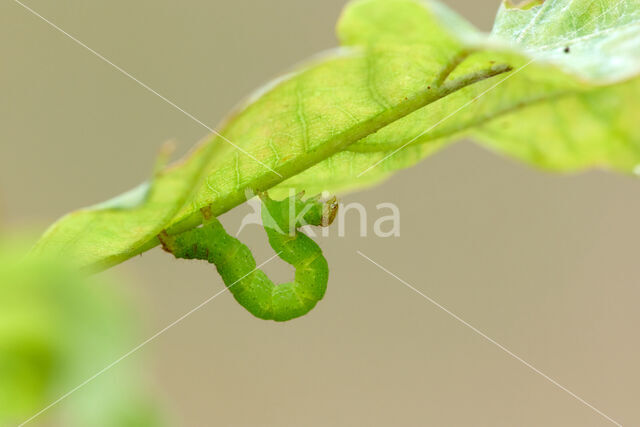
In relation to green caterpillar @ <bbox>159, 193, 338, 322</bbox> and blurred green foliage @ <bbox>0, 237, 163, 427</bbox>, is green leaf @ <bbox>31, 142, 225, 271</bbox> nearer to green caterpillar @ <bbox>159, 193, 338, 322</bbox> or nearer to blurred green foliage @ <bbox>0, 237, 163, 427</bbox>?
green caterpillar @ <bbox>159, 193, 338, 322</bbox>

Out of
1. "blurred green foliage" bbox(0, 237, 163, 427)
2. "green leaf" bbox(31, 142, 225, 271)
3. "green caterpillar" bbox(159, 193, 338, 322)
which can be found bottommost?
"green caterpillar" bbox(159, 193, 338, 322)

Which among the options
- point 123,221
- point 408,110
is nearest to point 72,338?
point 123,221

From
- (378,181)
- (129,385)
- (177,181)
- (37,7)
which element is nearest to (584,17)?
(378,181)

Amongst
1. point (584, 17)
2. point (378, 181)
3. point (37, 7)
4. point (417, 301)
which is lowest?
point (417, 301)

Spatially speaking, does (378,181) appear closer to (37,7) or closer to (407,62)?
(407,62)

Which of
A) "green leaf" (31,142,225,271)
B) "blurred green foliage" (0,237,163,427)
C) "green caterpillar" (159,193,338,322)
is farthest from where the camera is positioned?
"green caterpillar" (159,193,338,322)

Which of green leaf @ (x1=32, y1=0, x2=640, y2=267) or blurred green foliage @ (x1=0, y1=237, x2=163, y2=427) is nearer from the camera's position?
blurred green foliage @ (x1=0, y1=237, x2=163, y2=427)

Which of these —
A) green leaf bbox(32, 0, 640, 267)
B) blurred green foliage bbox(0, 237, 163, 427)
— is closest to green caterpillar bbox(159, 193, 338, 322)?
green leaf bbox(32, 0, 640, 267)
